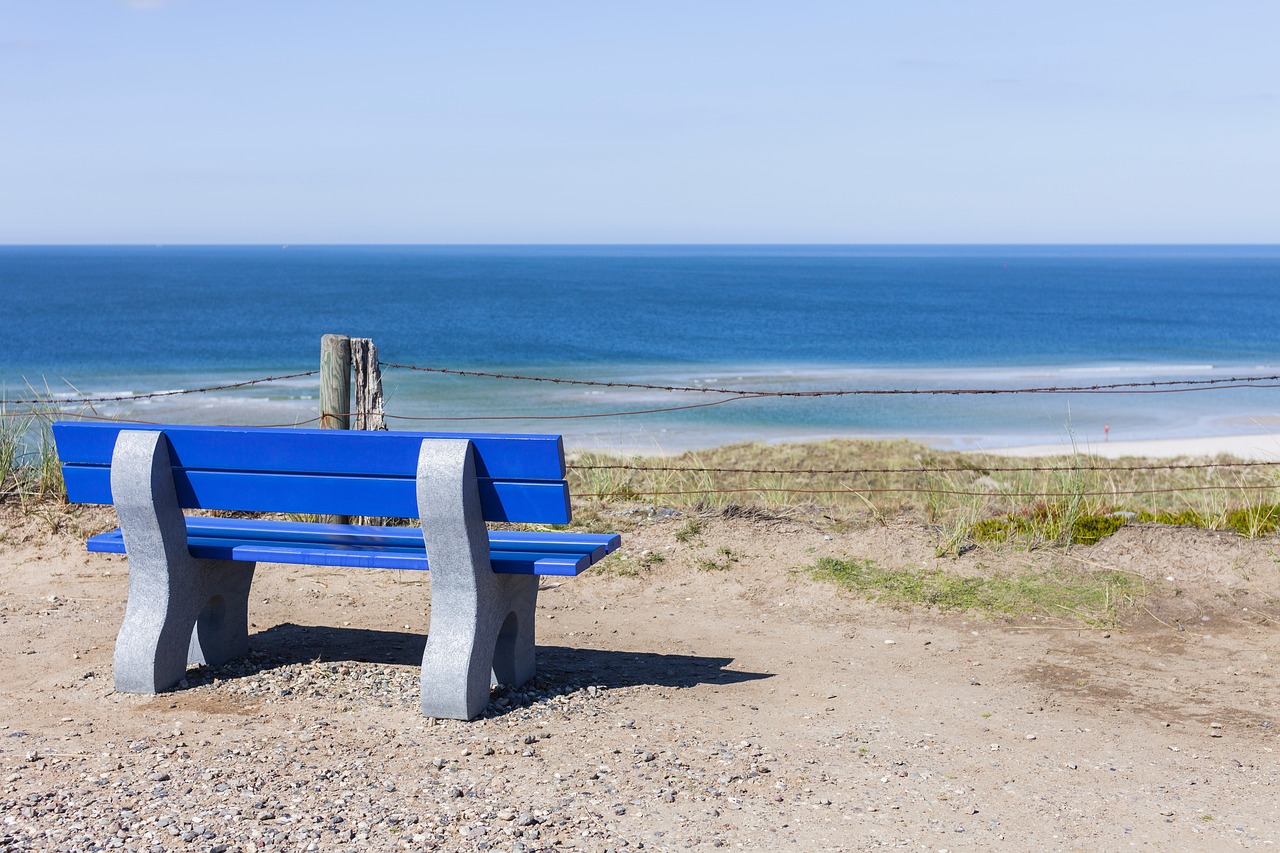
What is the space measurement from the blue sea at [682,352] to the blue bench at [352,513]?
3.18 meters

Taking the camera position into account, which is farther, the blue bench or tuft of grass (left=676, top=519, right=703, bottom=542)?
tuft of grass (left=676, top=519, right=703, bottom=542)

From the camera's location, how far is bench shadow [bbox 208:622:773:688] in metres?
4.57

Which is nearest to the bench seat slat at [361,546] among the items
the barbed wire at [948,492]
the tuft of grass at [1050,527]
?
the barbed wire at [948,492]

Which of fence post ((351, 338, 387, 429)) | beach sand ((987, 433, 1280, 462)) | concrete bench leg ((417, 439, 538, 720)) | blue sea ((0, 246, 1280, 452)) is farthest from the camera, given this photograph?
blue sea ((0, 246, 1280, 452))

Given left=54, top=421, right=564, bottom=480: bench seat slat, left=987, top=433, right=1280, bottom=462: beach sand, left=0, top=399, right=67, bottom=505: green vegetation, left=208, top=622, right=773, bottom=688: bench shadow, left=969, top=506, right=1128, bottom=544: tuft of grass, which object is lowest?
left=987, top=433, right=1280, bottom=462: beach sand

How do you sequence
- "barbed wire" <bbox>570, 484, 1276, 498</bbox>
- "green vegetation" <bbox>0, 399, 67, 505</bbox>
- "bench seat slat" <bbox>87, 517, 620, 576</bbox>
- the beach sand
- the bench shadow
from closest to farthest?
"bench seat slat" <bbox>87, 517, 620, 576</bbox> < the bench shadow < "barbed wire" <bbox>570, 484, 1276, 498</bbox> < "green vegetation" <bbox>0, 399, 67, 505</bbox> < the beach sand

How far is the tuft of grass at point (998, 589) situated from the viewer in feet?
18.0

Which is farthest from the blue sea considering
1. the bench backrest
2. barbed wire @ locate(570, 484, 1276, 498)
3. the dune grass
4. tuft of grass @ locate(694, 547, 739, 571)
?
the bench backrest

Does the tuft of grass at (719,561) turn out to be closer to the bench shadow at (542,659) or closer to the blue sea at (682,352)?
the bench shadow at (542,659)

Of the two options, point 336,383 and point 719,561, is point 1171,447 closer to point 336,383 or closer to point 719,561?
point 719,561

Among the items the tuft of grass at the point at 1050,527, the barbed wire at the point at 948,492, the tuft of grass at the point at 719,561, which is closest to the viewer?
the tuft of grass at the point at 719,561

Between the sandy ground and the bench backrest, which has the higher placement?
the bench backrest

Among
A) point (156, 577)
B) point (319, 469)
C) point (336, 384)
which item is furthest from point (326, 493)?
point (336, 384)

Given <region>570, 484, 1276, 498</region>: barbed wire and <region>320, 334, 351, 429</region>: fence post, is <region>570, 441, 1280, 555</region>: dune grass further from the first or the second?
<region>320, 334, 351, 429</region>: fence post
